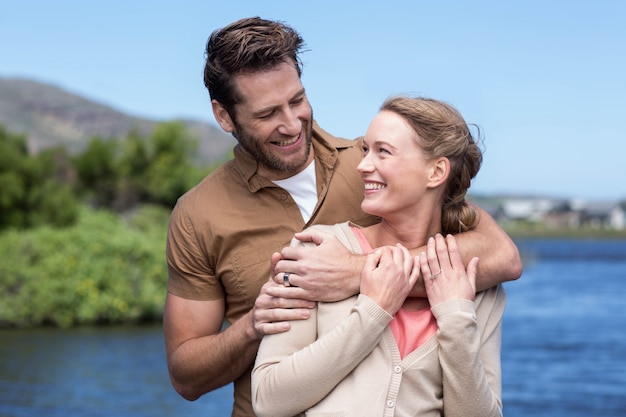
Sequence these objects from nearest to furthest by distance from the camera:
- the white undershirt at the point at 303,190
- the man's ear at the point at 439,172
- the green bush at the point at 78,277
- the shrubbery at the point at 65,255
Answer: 1. the man's ear at the point at 439,172
2. the white undershirt at the point at 303,190
3. the green bush at the point at 78,277
4. the shrubbery at the point at 65,255

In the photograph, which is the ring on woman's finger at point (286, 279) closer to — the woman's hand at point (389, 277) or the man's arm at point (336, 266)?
the man's arm at point (336, 266)

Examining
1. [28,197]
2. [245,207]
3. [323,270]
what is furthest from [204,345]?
[28,197]

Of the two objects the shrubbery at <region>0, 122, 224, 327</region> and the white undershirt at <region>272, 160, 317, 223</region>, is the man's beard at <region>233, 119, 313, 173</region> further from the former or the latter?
the shrubbery at <region>0, 122, 224, 327</region>

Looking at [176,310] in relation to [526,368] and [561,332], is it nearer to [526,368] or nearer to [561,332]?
[526,368]

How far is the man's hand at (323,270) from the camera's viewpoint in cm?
280

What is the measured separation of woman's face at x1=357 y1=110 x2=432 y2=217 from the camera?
9.38 ft

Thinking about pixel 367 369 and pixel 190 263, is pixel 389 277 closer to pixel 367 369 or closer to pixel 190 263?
pixel 367 369

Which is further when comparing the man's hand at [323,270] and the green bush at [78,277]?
the green bush at [78,277]

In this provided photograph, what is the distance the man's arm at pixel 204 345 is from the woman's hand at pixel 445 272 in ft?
1.96

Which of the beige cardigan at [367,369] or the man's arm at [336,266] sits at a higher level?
the man's arm at [336,266]

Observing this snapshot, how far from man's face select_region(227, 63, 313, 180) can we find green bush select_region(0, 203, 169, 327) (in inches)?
1141

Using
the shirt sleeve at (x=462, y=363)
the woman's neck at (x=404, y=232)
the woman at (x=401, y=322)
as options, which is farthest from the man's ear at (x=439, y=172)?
the shirt sleeve at (x=462, y=363)

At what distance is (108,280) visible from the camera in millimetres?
32219

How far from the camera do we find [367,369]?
2756 mm
